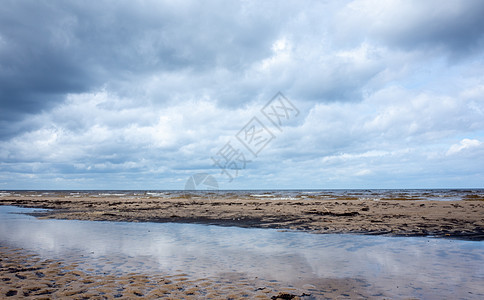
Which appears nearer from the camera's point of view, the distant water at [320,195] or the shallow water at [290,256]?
the shallow water at [290,256]

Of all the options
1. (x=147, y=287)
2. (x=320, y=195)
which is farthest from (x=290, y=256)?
(x=320, y=195)

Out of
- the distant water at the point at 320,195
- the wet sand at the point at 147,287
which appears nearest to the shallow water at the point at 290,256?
the wet sand at the point at 147,287

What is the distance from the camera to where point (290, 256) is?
9.83m

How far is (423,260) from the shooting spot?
9.13m

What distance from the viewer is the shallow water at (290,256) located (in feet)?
23.8

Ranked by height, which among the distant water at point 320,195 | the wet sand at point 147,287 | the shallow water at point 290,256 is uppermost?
the wet sand at point 147,287

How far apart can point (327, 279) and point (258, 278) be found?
1727 millimetres

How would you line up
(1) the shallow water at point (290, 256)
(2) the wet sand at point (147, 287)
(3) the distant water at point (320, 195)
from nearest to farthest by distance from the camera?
A: (2) the wet sand at point (147, 287) → (1) the shallow water at point (290, 256) → (3) the distant water at point (320, 195)

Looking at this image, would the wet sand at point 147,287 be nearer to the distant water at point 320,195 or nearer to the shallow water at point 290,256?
the shallow water at point 290,256

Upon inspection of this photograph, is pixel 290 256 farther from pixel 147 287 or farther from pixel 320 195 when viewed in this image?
pixel 320 195

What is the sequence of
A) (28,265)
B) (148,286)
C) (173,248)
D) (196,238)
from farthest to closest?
(196,238) < (173,248) < (28,265) < (148,286)

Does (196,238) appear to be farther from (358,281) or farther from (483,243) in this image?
(483,243)

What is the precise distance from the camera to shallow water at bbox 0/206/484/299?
286 inches

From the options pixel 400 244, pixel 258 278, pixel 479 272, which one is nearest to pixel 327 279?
pixel 258 278
